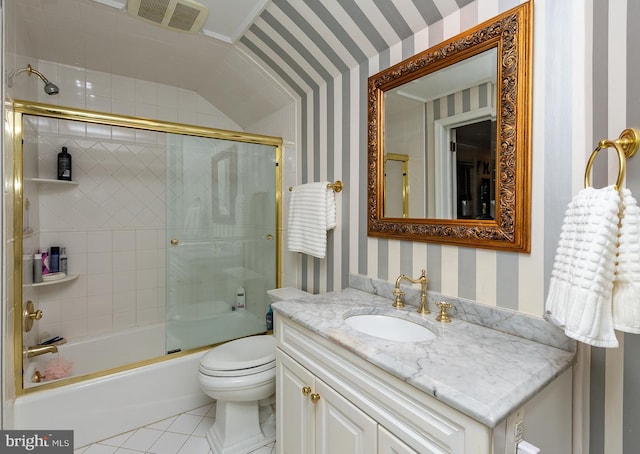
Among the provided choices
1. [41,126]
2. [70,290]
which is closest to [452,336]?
[70,290]

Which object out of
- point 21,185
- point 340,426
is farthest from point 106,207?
point 340,426

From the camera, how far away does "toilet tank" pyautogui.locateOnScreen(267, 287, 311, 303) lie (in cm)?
197

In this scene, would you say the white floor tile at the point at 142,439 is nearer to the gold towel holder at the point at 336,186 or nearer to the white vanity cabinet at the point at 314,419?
the white vanity cabinet at the point at 314,419

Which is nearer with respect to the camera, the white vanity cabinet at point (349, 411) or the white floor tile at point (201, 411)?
the white vanity cabinet at point (349, 411)

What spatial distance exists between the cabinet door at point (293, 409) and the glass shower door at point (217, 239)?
0.90 metres

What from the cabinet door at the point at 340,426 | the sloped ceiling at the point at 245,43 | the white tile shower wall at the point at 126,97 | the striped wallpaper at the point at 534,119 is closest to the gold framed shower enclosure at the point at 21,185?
the sloped ceiling at the point at 245,43

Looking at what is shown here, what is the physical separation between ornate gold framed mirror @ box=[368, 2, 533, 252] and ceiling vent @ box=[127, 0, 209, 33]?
98cm

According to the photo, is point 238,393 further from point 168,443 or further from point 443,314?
point 443,314

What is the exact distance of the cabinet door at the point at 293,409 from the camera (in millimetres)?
1124

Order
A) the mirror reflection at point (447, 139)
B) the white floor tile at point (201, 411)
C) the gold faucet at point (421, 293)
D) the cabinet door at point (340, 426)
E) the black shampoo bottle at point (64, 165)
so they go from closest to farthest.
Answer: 1. the cabinet door at point (340, 426)
2. the mirror reflection at point (447, 139)
3. the gold faucet at point (421, 293)
4. the white floor tile at point (201, 411)
5. the black shampoo bottle at point (64, 165)

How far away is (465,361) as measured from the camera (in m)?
0.81

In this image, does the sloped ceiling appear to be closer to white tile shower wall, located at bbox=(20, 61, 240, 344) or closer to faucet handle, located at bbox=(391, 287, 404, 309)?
white tile shower wall, located at bbox=(20, 61, 240, 344)

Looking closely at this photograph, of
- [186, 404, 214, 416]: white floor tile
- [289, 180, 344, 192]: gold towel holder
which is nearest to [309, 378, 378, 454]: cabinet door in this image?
[289, 180, 344, 192]: gold towel holder

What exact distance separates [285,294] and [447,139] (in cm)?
135
